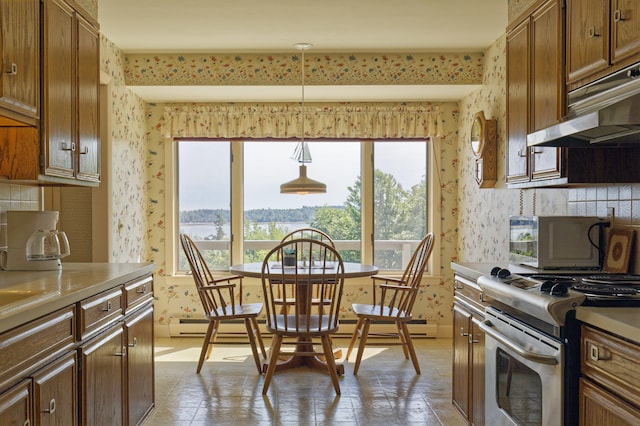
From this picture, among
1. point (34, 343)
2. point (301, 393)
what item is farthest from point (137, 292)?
point (301, 393)

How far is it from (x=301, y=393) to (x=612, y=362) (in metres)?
2.37

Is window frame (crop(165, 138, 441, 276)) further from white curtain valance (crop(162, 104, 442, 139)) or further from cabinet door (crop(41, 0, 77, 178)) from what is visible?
cabinet door (crop(41, 0, 77, 178))

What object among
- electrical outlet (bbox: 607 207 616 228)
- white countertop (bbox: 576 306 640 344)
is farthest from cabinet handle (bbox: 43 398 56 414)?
electrical outlet (bbox: 607 207 616 228)

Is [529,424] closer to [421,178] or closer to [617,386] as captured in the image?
[617,386]

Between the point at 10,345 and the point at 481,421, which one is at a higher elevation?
the point at 10,345

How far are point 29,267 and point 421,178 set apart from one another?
3.64m

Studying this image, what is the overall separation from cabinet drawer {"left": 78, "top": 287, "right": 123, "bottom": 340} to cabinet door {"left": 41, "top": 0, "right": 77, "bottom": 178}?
63cm

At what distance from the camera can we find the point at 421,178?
212 inches

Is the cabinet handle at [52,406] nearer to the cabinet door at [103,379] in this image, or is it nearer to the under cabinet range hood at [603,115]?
the cabinet door at [103,379]

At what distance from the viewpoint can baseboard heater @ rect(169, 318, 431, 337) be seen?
16.9ft

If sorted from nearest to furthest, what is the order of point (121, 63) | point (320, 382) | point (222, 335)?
point (320, 382), point (121, 63), point (222, 335)

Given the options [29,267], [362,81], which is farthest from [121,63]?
[29,267]

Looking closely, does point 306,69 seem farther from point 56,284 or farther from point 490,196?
point 56,284

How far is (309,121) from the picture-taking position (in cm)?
521
